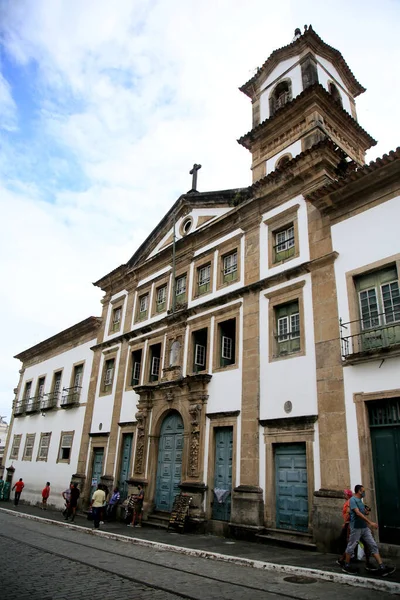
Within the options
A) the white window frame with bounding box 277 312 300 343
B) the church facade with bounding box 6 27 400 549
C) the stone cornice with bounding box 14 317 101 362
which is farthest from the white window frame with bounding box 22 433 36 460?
the white window frame with bounding box 277 312 300 343

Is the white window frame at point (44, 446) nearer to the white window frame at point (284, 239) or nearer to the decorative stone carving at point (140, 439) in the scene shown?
the decorative stone carving at point (140, 439)

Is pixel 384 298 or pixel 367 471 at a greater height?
pixel 384 298

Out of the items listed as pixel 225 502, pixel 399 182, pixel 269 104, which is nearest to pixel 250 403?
pixel 225 502

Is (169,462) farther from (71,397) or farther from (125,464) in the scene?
(71,397)

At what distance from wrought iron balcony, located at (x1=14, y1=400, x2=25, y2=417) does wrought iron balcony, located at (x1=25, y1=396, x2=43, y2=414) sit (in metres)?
0.41

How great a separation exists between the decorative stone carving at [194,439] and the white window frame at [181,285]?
494 cm

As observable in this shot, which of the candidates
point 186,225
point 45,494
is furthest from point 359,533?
point 45,494

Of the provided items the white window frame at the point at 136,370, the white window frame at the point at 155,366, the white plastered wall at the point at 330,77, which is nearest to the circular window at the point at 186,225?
the white window frame at the point at 155,366

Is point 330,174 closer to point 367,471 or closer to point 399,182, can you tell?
point 399,182

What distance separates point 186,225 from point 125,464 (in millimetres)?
9936

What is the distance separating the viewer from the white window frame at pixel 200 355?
52.6ft

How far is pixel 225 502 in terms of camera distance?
13.0 metres

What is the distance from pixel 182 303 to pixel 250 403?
19.0 feet

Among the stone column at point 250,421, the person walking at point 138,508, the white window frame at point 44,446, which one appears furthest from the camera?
the white window frame at point 44,446
